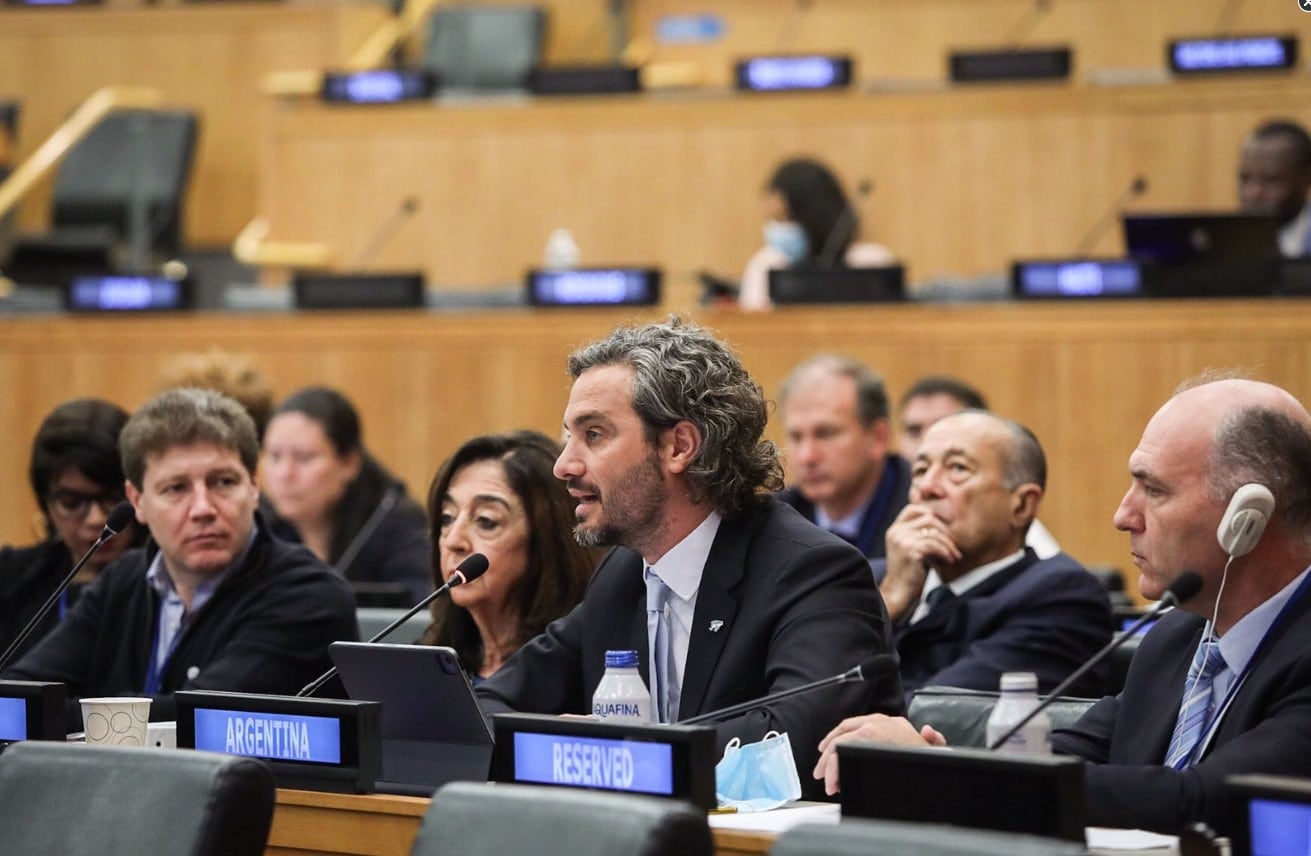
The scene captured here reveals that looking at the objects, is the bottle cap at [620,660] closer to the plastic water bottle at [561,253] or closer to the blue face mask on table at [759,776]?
the blue face mask on table at [759,776]

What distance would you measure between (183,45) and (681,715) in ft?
26.4

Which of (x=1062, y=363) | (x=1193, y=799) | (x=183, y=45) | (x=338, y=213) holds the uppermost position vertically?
(x=183, y=45)

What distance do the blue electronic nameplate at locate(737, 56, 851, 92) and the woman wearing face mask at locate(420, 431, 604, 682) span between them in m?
4.76

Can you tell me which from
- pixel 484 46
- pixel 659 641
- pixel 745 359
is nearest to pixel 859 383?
pixel 745 359

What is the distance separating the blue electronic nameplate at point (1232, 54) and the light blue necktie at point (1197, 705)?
5.70 m

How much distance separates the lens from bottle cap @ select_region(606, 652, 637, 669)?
283cm

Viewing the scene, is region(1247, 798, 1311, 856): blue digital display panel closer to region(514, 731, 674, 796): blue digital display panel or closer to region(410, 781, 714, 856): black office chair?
region(410, 781, 714, 856): black office chair

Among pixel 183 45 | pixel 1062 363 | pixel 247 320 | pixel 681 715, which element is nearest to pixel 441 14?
pixel 183 45

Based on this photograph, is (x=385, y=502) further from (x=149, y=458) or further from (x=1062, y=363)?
(x=1062, y=363)

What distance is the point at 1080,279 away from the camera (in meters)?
6.53

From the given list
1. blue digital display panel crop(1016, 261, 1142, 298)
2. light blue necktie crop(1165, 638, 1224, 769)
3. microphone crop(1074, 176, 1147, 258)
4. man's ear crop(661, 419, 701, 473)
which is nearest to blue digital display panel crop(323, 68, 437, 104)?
microphone crop(1074, 176, 1147, 258)

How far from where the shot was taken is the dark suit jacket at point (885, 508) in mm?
5152

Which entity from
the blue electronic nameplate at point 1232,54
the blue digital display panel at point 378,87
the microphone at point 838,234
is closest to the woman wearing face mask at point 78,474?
the microphone at point 838,234

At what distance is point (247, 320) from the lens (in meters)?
7.27
